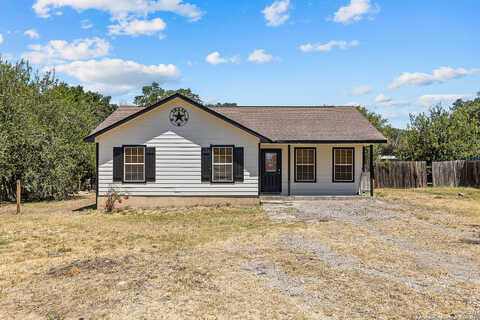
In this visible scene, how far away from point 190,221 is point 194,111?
509cm

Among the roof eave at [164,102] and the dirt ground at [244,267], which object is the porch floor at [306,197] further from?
the dirt ground at [244,267]

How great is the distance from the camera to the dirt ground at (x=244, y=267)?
4473mm

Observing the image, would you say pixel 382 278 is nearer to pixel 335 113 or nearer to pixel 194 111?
pixel 194 111

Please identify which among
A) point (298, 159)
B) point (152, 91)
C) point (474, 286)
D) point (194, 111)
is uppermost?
point (152, 91)

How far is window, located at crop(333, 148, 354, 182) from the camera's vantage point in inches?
639

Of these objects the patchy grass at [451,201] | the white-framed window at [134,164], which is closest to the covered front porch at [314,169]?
the patchy grass at [451,201]

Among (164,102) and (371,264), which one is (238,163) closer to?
(164,102)

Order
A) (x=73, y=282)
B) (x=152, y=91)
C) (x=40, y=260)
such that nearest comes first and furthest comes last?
(x=73, y=282) → (x=40, y=260) → (x=152, y=91)

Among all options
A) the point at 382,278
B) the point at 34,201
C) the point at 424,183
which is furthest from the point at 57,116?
the point at 424,183

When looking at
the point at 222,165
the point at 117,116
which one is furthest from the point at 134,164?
the point at 222,165

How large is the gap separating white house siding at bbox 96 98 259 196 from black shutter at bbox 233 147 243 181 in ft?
1.72

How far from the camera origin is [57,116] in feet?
63.5

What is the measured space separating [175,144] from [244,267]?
354 inches

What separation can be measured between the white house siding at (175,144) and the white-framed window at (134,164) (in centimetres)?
28
